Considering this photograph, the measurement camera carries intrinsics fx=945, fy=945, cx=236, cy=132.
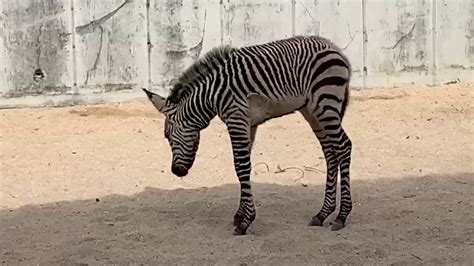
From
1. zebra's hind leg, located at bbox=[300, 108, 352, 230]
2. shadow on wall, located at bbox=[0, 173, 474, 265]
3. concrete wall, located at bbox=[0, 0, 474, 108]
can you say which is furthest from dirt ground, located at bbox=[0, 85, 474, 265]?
concrete wall, located at bbox=[0, 0, 474, 108]

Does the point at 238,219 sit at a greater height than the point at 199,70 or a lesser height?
lesser

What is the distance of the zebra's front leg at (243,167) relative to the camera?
6191mm

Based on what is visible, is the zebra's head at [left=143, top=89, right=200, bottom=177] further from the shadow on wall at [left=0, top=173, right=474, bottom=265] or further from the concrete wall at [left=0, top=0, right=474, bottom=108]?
the concrete wall at [left=0, top=0, right=474, bottom=108]

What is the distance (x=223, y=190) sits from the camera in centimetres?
770

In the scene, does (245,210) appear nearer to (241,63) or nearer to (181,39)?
(241,63)

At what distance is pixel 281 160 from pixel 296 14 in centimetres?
396

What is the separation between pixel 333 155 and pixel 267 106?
63 centimetres

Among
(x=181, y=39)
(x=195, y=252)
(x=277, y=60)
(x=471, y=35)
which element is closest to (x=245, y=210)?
(x=195, y=252)

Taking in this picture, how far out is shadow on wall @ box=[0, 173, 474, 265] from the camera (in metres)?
5.73

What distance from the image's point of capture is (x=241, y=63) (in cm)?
639

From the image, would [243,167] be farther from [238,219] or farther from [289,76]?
[289,76]


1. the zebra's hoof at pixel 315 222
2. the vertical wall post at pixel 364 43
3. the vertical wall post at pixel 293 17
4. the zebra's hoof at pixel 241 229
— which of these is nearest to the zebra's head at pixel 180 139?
the zebra's hoof at pixel 241 229

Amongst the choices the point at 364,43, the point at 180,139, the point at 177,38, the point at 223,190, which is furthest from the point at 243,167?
the point at 364,43

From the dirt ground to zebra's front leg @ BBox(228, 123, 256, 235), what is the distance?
10cm
